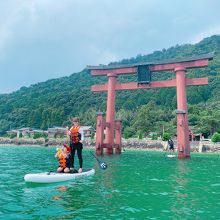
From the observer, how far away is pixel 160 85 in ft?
92.3

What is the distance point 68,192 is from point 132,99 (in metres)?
87.7

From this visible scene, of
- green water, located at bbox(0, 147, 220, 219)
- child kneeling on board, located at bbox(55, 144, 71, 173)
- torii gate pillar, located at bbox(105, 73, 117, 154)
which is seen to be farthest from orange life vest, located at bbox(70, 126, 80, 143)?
torii gate pillar, located at bbox(105, 73, 117, 154)

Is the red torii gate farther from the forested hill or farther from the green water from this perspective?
the forested hill

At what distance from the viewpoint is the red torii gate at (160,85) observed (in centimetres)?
2467

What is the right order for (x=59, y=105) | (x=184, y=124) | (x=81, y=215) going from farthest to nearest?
(x=59, y=105)
(x=184, y=124)
(x=81, y=215)

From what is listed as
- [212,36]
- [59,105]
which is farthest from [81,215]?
[212,36]

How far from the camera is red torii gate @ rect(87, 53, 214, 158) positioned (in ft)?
80.9

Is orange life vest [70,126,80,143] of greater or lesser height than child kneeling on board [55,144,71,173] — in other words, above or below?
above

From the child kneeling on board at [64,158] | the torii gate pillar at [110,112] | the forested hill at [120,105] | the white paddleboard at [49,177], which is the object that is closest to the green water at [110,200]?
the white paddleboard at [49,177]

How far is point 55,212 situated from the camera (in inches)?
255

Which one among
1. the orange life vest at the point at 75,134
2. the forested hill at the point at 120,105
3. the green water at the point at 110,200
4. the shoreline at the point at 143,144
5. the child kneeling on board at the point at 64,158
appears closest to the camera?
the green water at the point at 110,200

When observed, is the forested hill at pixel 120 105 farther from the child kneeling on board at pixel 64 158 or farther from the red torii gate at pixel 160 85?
the child kneeling on board at pixel 64 158

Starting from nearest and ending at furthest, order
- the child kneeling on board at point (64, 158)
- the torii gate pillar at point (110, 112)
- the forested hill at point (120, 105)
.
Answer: the child kneeling on board at point (64, 158) < the torii gate pillar at point (110, 112) < the forested hill at point (120, 105)

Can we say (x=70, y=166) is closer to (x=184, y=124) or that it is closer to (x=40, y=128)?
(x=184, y=124)
